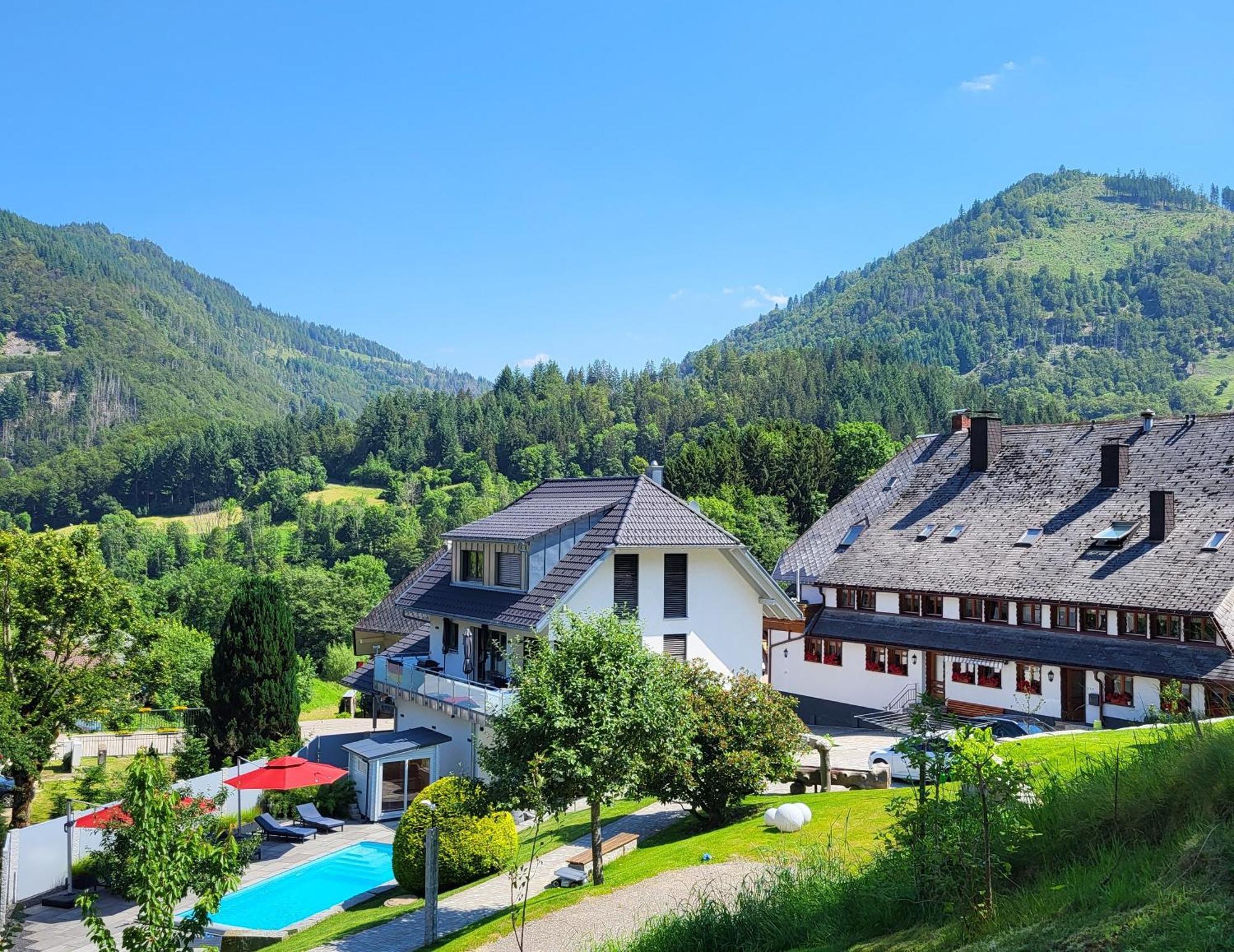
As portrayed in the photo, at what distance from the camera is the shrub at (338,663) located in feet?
210

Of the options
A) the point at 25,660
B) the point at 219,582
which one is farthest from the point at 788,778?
the point at 219,582

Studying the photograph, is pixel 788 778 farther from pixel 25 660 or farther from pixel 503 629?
pixel 25 660

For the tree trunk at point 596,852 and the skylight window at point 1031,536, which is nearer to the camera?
the tree trunk at point 596,852

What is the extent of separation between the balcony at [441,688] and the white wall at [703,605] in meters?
3.65

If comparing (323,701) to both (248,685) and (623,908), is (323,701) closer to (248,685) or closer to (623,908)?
(248,685)

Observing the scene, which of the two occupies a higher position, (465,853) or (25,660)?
(25,660)

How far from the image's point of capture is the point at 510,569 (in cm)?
3256

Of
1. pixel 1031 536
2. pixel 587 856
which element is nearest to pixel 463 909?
pixel 587 856

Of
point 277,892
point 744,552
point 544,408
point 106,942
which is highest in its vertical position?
point 544,408

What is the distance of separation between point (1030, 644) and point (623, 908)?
21.3 metres

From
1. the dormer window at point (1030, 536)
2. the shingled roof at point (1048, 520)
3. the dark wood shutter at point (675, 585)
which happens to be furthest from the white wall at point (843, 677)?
the dark wood shutter at point (675, 585)

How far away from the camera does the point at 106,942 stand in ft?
37.1

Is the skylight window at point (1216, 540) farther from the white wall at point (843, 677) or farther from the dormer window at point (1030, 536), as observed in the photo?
the white wall at point (843, 677)

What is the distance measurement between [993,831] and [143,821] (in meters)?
8.97
